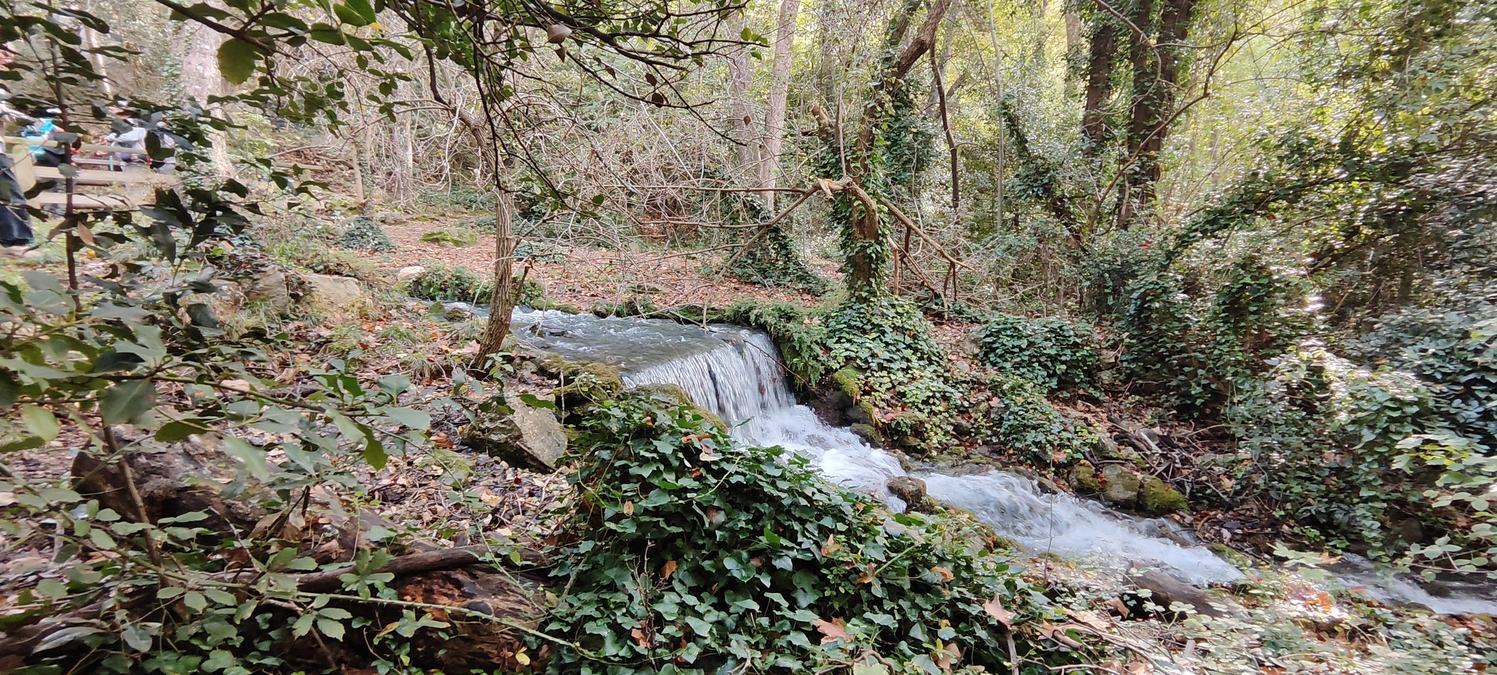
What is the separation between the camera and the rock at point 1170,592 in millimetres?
4418

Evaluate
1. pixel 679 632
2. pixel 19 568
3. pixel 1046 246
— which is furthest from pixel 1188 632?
pixel 1046 246

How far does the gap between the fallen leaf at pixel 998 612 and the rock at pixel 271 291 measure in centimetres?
616

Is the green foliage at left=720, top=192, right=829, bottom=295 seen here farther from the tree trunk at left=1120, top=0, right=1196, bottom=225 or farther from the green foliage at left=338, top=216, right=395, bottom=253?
the green foliage at left=338, top=216, right=395, bottom=253

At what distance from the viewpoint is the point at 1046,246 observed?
9.71 metres

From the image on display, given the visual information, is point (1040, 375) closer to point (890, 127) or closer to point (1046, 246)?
point (1046, 246)

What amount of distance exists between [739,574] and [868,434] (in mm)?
5057

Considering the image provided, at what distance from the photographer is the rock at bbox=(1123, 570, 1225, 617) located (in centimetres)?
442

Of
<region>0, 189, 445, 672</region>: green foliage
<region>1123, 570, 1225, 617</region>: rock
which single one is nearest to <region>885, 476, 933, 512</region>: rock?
<region>1123, 570, 1225, 617</region>: rock

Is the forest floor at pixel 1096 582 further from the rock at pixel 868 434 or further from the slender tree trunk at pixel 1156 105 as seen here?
the slender tree trunk at pixel 1156 105

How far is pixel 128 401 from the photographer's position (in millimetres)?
874

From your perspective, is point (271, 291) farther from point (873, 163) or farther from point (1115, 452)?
point (1115, 452)

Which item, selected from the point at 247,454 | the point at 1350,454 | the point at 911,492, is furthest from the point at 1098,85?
the point at 247,454

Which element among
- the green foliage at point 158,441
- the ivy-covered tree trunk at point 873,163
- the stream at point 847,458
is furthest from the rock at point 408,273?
the green foliage at point 158,441

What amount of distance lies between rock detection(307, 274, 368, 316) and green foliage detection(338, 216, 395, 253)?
4199 mm
